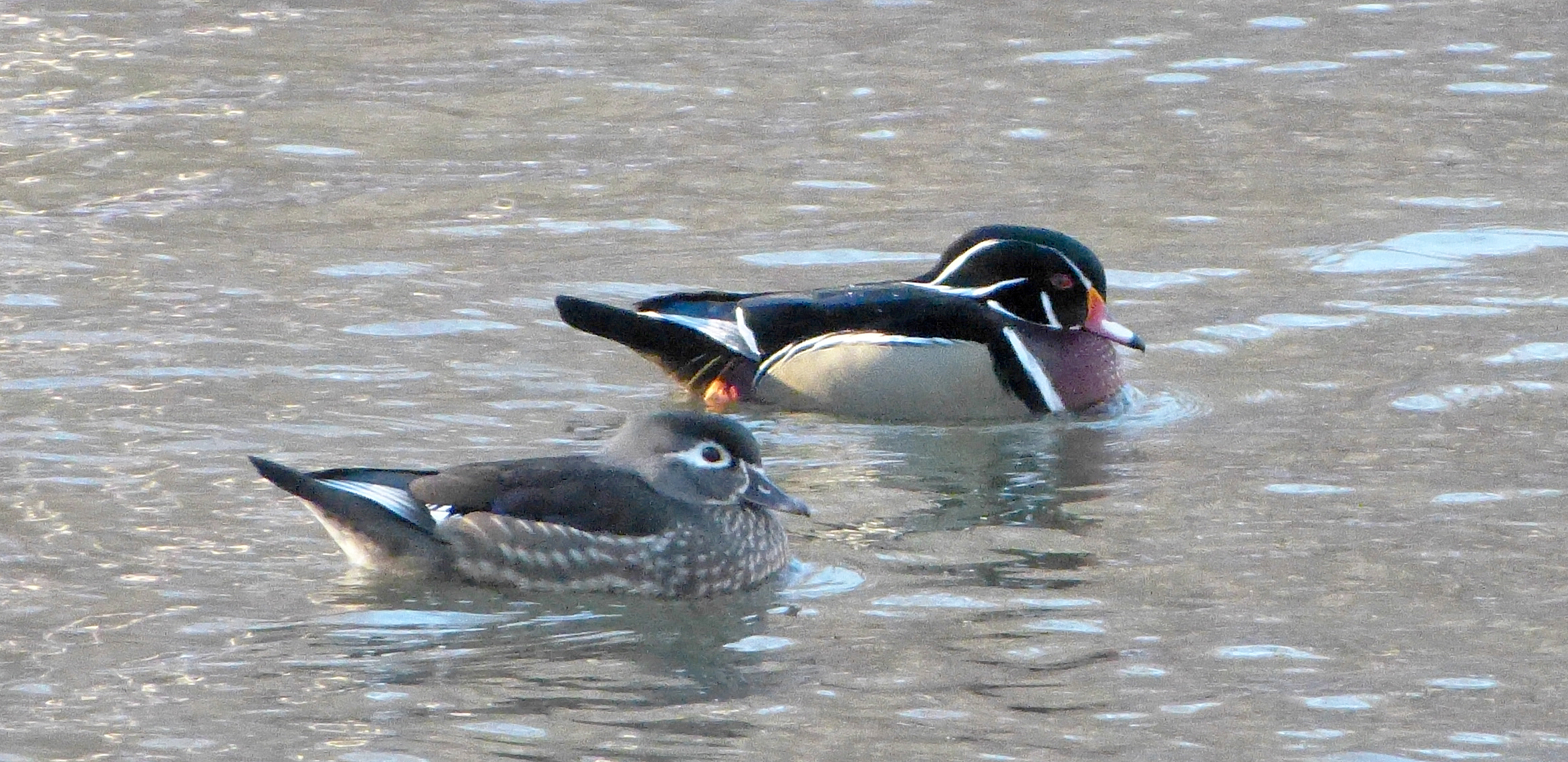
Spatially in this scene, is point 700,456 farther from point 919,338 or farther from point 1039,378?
point 1039,378

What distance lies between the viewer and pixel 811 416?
9203 millimetres

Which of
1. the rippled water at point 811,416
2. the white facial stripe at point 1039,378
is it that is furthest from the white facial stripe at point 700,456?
the white facial stripe at point 1039,378

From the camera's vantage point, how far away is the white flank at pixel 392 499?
666cm

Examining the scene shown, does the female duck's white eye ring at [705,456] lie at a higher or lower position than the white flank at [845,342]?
higher

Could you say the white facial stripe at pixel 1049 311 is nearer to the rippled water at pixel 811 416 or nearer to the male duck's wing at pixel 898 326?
the male duck's wing at pixel 898 326

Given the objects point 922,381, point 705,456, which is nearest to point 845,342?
point 922,381

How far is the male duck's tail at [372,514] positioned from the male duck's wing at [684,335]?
236cm

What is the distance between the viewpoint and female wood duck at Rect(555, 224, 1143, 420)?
9.12m

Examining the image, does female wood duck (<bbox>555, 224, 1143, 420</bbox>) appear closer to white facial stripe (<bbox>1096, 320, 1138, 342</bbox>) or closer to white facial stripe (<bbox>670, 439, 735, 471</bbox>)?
white facial stripe (<bbox>1096, 320, 1138, 342</bbox>)

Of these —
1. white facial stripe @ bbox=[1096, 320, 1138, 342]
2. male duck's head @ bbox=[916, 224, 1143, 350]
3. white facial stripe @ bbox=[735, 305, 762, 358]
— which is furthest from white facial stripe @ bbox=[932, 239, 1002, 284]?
white facial stripe @ bbox=[735, 305, 762, 358]

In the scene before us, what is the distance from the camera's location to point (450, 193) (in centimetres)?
1244

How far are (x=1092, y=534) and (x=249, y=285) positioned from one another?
14.8 ft

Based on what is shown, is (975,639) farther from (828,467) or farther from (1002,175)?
(1002,175)

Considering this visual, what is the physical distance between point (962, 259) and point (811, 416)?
2.81 ft
